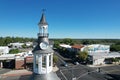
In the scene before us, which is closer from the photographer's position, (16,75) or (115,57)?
(16,75)

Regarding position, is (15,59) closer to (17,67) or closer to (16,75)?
(17,67)

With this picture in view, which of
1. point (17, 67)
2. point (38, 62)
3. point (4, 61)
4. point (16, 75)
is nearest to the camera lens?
point (38, 62)

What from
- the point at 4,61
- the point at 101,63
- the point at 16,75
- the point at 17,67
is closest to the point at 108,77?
the point at 101,63

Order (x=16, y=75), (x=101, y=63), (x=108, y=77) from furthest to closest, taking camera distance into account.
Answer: (x=101, y=63) < (x=16, y=75) < (x=108, y=77)

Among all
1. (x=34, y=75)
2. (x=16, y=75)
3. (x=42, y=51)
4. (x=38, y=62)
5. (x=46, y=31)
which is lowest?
(x=16, y=75)
